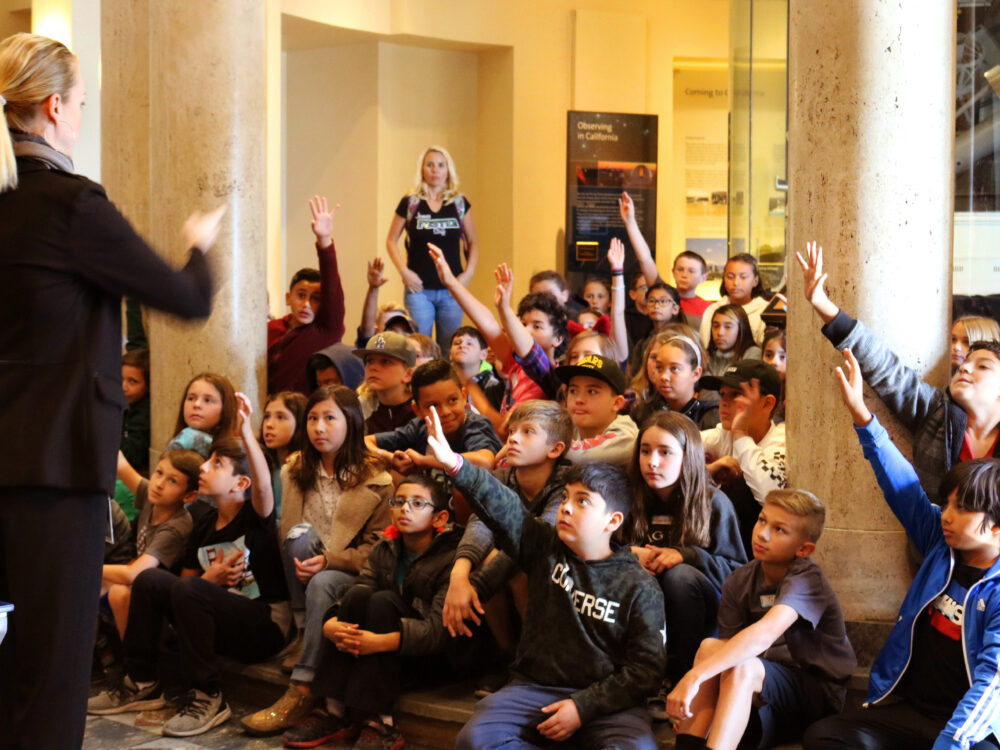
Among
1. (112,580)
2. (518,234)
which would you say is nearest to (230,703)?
(112,580)

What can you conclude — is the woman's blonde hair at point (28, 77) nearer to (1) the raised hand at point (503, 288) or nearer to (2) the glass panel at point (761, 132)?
(1) the raised hand at point (503, 288)

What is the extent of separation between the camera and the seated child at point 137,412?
5.93 meters

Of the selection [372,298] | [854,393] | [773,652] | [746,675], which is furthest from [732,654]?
[372,298]

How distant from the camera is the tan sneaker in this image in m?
4.25

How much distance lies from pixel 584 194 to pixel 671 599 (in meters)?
7.20

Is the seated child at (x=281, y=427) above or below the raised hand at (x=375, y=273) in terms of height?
below

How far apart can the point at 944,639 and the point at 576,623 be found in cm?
101

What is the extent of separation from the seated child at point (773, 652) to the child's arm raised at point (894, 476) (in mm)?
218

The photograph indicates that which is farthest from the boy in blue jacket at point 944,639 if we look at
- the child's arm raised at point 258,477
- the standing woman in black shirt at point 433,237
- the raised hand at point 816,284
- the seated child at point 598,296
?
the standing woman in black shirt at point 433,237

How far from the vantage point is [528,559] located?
12.6 feet

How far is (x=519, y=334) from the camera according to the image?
536 centimetres

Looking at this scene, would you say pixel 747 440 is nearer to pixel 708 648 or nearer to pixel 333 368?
pixel 708 648

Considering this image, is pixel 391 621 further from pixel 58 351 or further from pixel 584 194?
pixel 584 194

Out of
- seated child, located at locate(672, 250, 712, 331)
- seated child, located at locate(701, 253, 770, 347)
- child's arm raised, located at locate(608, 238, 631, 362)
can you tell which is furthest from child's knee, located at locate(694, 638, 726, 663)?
seated child, located at locate(672, 250, 712, 331)
